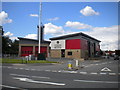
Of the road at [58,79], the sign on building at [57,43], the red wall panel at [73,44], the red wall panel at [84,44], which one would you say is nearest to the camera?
the road at [58,79]

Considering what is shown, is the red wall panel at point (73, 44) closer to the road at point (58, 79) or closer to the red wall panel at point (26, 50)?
the red wall panel at point (26, 50)

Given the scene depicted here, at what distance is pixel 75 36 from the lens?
192 feet

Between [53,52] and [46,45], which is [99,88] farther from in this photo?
[46,45]

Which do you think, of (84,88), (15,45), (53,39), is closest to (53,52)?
(53,39)

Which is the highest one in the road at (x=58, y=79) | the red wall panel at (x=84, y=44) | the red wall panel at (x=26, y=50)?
the red wall panel at (x=84, y=44)

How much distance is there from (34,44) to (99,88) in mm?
62113

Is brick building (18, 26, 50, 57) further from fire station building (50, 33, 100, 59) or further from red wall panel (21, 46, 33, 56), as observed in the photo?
fire station building (50, 33, 100, 59)

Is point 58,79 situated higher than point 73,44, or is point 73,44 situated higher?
point 73,44

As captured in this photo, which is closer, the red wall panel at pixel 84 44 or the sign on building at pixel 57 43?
the red wall panel at pixel 84 44

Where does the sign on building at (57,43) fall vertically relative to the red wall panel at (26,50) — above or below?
above

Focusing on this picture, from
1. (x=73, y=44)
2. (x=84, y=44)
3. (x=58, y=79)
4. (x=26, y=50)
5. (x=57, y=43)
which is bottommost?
(x=58, y=79)

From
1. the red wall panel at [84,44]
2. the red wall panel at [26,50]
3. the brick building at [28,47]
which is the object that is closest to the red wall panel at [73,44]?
the red wall panel at [84,44]

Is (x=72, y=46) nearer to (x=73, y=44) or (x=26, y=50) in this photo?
(x=73, y=44)

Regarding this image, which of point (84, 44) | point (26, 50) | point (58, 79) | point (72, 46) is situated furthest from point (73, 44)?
point (58, 79)
